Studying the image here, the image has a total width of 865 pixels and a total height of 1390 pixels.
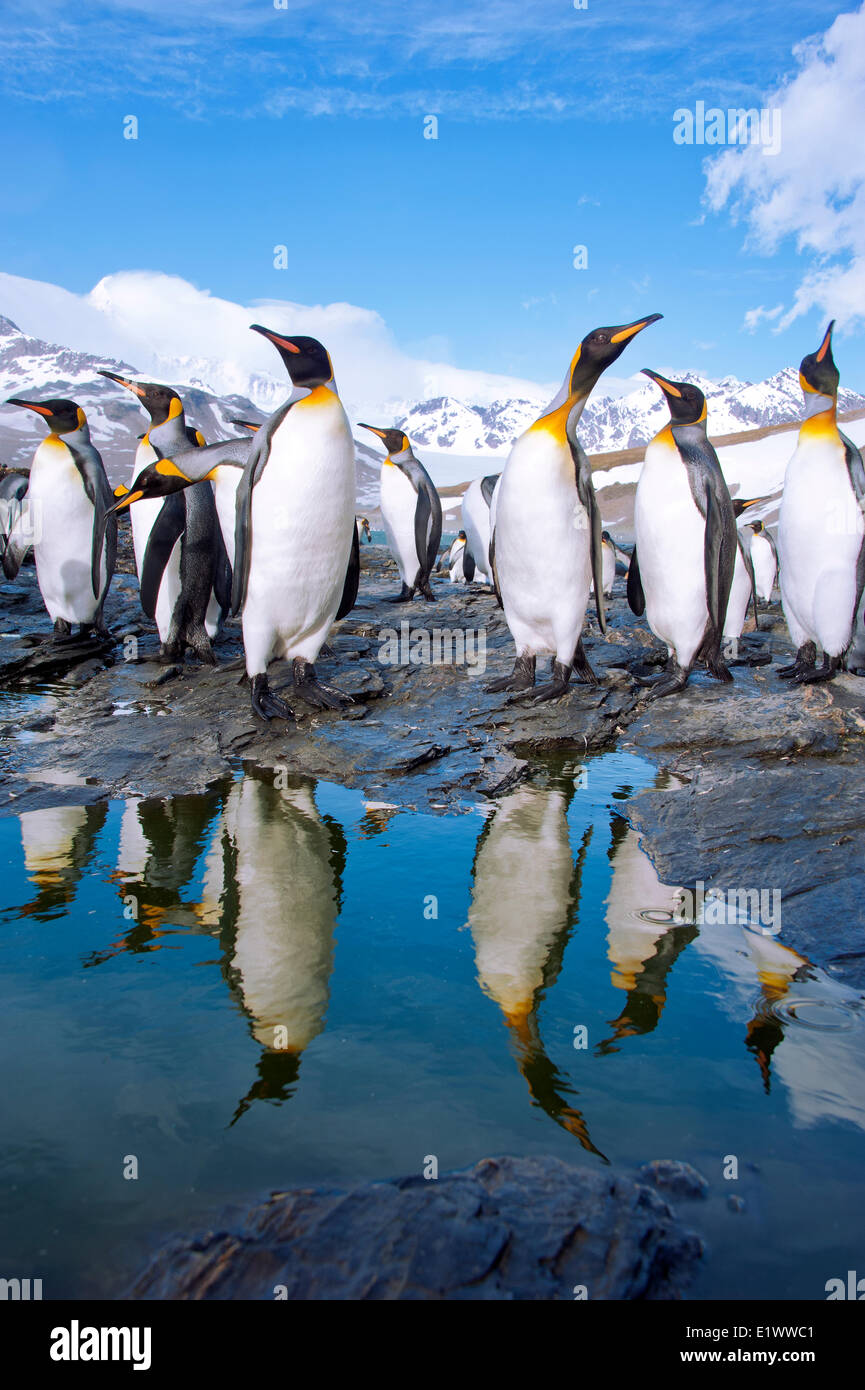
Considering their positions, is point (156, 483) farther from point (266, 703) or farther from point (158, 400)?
point (266, 703)

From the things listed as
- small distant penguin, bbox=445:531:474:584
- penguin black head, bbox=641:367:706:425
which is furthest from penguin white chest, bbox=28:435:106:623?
small distant penguin, bbox=445:531:474:584

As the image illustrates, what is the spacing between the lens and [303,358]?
4.37m

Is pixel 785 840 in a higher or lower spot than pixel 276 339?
lower

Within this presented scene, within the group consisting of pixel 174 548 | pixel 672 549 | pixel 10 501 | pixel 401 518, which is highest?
pixel 10 501

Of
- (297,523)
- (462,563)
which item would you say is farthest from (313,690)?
(462,563)

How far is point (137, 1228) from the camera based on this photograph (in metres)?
1.37

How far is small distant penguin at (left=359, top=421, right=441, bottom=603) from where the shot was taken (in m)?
9.27

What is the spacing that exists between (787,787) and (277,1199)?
104 inches

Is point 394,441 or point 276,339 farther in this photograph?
point 394,441

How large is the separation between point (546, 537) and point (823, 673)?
187 cm

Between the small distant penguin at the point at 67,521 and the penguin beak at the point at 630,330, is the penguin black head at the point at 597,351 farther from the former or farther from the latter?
the small distant penguin at the point at 67,521

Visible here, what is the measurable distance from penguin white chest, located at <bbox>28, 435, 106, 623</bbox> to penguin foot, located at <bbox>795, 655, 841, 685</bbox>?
4657mm

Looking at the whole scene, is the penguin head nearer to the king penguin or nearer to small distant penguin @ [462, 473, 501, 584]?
the king penguin
